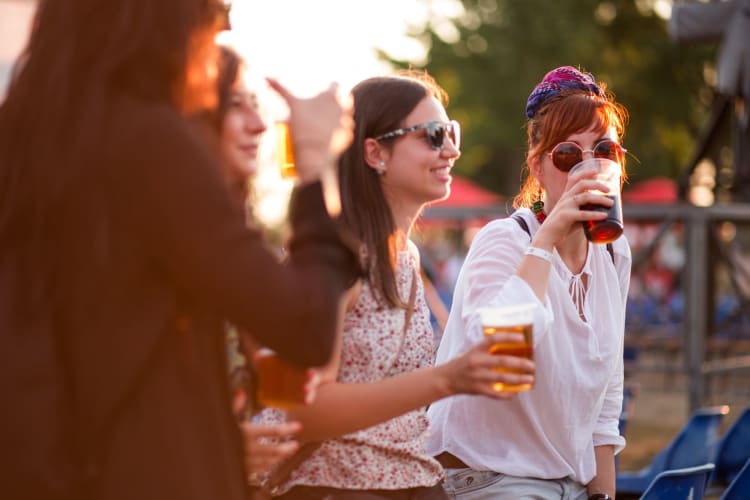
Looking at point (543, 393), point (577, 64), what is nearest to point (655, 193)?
point (577, 64)

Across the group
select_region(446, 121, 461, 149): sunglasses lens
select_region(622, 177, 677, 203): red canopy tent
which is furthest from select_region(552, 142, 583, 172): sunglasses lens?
select_region(622, 177, 677, 203): red canopy tent

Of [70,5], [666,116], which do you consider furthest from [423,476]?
[666,116]

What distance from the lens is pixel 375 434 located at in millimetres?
2404

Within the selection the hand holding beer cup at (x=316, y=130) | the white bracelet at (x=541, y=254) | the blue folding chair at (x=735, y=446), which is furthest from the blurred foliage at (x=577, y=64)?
the hand holding beer cup at (x=316, y=130)

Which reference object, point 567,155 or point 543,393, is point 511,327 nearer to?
point 543,393

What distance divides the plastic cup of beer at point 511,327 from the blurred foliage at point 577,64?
23.8 meters

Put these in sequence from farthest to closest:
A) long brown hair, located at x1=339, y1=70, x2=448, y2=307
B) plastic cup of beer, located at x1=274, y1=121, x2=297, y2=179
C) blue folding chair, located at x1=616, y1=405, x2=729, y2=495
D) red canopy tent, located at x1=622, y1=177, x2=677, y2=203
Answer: red canopy tent, located at x1=622, y1=177, x2=677, y2=203
blue folding chair, located at x1=616, y1=405, x2=729, y2=495
long brown hair, located at x1=339, y1=70, x2=448, y2=307
plastic cup of beer, located at x1=274, y1=121, x2=297, y2=179

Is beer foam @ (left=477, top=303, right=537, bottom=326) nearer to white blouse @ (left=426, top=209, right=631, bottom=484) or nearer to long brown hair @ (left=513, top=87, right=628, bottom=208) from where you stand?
white blouse @ (left=426, top=209, right=631, bottom=484)

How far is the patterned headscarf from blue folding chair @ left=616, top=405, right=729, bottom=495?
203 centimetres

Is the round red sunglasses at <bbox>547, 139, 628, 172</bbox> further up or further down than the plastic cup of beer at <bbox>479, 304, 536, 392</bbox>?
further up

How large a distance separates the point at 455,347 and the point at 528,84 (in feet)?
85.6

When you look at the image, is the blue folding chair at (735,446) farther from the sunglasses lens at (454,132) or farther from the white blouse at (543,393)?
the sunglasses lens at (454,132)

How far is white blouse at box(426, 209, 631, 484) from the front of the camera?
2.82 metres

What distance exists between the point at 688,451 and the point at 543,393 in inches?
81.6
